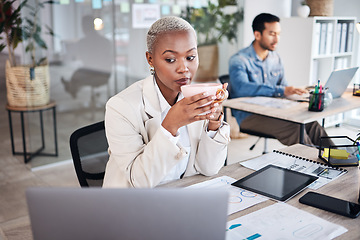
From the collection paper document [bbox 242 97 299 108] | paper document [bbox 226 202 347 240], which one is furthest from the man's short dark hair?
paper document [bbox 226 202 347 240]

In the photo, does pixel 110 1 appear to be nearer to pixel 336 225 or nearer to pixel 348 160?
pixel 348 160

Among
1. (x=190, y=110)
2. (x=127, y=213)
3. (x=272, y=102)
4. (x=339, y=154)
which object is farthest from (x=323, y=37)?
(x=127, y=213)

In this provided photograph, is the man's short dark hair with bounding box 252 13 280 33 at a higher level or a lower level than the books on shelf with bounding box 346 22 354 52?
higher

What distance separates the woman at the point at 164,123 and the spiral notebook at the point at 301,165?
0.52 feet

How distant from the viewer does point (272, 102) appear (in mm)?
2852

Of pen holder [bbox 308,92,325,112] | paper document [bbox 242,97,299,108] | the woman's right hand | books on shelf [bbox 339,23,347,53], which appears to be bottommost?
paper document [bbox 242,97,299,108]

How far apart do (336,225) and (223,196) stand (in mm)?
535

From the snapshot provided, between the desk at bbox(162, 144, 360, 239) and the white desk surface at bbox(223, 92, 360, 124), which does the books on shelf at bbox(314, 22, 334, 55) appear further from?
the desk at bbox(162, 144, 360, 239)

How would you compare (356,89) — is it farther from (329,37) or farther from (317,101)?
(329,37)

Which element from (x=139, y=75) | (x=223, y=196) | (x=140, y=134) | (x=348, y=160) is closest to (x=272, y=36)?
(x=139, y=75)

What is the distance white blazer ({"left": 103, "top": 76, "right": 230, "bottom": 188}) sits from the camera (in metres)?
1.37

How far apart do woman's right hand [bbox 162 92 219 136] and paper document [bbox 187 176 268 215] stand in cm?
24

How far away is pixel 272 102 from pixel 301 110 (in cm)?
27

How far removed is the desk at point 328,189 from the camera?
1089 millimetres
